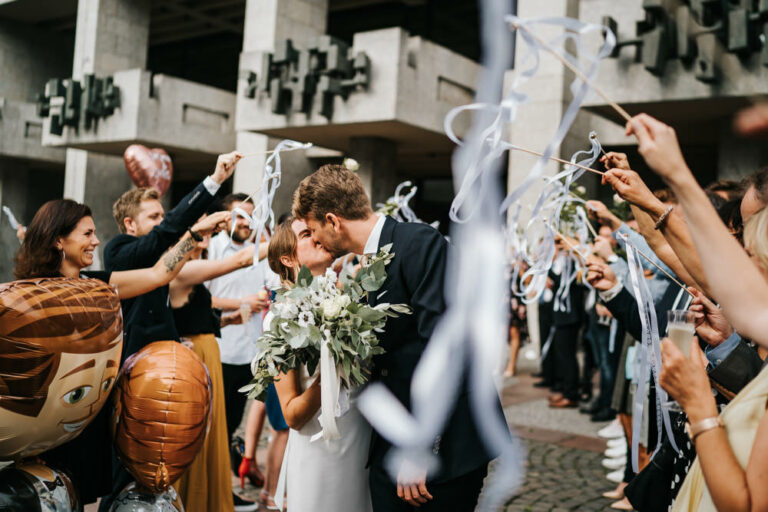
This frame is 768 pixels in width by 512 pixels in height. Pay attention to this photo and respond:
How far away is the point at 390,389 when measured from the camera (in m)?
2.53

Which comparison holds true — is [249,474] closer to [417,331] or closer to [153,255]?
[153,255]

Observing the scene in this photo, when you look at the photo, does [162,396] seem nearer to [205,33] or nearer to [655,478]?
[655,478]

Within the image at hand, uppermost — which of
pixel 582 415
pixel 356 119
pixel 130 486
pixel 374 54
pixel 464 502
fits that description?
pixel 374 54

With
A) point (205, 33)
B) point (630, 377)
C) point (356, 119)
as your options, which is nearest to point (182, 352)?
point (630, 377)

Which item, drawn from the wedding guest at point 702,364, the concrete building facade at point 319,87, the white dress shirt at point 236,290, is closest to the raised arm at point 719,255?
the wedding guest at point 702,364

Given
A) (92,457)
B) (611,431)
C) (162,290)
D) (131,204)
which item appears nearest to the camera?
(92,457)

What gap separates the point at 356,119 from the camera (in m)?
11.7

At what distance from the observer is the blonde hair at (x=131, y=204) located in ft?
12.9

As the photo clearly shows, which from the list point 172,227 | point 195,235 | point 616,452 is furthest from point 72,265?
point 616,452

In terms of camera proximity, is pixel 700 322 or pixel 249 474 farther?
pixel 249 474

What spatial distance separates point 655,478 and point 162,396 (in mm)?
2139

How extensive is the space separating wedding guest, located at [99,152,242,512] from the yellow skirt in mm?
485

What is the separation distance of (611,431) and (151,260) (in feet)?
17.9

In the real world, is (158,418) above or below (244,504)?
above
